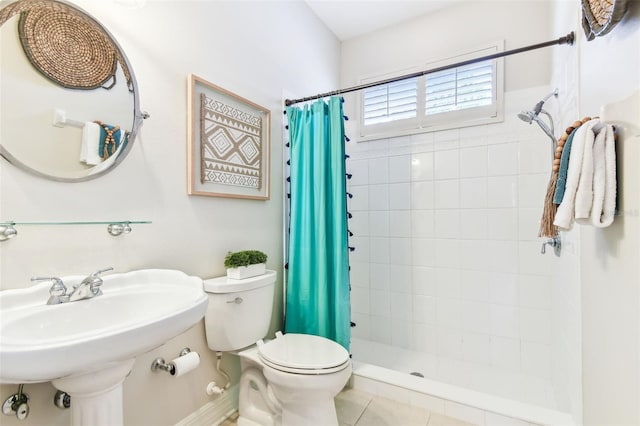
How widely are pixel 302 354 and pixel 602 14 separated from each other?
1495 millimetres

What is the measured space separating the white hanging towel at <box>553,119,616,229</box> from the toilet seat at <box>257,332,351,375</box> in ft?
3.19

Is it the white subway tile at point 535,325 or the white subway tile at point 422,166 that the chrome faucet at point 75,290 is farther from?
Result: the white subway tile at point 535,325

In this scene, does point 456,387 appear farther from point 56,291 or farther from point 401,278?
point 56,291

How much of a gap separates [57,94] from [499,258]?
7.91ft

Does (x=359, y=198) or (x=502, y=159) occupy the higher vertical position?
(x=502, y=159)

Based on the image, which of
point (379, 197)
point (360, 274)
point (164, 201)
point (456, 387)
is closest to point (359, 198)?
point (379, 197)

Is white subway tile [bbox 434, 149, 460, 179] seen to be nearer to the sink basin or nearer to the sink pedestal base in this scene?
the sink basin

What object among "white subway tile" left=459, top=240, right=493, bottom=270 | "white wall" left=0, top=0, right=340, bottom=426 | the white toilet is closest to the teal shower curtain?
"white wall" left=0, top=0, right=340, bottom=426

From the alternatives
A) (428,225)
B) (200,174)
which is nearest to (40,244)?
(200,174)

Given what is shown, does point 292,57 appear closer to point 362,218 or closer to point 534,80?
point 362,218

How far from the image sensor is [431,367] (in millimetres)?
2078

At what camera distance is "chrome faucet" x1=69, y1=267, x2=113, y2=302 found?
0.94 meters

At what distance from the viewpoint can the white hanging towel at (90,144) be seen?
3.55ft

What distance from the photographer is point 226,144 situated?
5.20 ft
